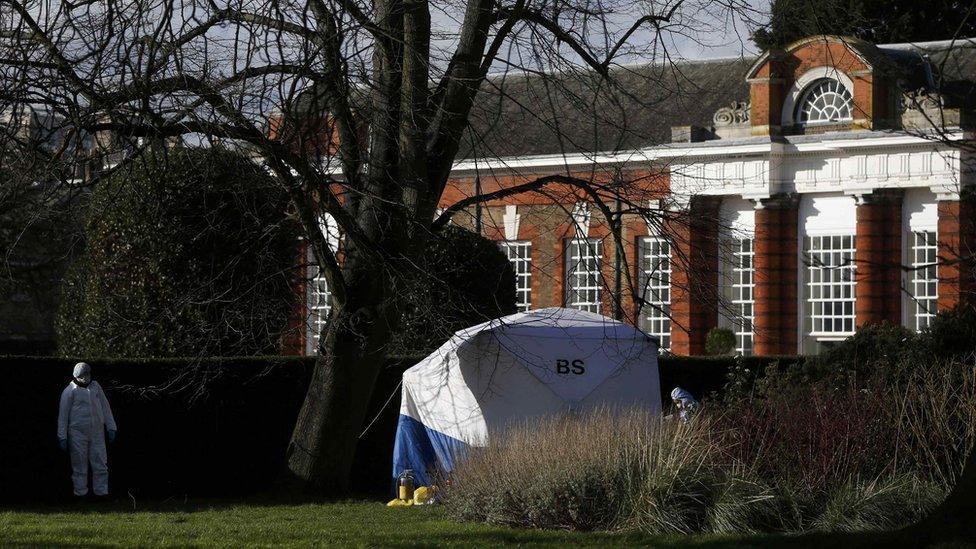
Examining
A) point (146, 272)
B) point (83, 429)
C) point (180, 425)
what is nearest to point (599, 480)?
point (83, 429)

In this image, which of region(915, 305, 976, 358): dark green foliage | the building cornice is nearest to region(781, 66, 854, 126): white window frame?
the building cornice

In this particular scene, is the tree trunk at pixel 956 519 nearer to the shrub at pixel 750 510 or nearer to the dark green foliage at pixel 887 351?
the shrub at pixel 750 510

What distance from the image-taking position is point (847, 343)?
20.1 meters

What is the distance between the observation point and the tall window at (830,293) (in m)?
33.5

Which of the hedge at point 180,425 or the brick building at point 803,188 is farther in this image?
the brick building at point 803,188

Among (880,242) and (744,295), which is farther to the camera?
(744,295)

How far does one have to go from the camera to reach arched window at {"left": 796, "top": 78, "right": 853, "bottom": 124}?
33.3 meters

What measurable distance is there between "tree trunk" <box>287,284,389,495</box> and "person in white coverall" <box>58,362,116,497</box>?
2.56 metres

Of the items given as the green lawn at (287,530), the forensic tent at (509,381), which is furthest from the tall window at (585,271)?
the green lawn at (287,530)

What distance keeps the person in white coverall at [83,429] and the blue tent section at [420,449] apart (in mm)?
3622

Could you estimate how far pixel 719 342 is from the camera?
109 ft

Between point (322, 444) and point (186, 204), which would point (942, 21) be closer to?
point (186, 204)

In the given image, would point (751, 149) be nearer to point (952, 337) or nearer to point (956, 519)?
point (952, 337)

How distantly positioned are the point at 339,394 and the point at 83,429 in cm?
355
